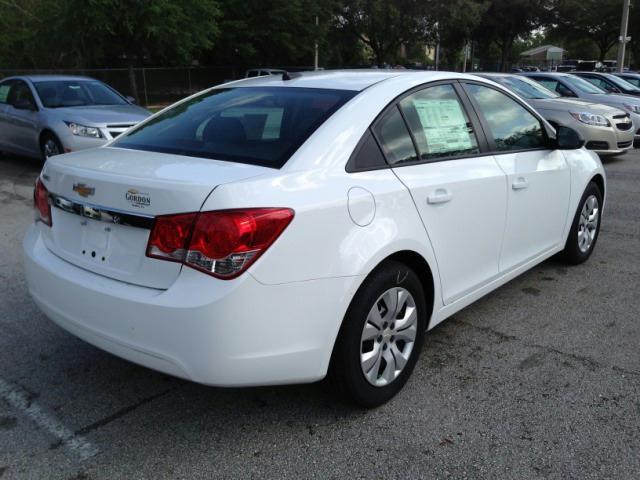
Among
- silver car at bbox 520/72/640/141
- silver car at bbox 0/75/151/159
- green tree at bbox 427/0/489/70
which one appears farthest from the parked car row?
green tree at bbox 427/0/489/70

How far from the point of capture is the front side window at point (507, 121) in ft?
13.0

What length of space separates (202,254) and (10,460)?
126 centimetres

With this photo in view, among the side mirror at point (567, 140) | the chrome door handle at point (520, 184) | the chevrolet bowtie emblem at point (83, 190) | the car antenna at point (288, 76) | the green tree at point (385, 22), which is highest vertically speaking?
the green tree at point (385, 22)

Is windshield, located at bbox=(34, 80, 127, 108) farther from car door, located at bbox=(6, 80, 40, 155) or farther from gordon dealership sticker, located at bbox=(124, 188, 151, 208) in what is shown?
gordon dealership sticker, located at bbox=(124, 188, 151, 208)

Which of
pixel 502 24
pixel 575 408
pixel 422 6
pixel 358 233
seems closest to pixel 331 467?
pixel 358 233

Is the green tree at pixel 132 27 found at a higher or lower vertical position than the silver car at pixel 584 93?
higher

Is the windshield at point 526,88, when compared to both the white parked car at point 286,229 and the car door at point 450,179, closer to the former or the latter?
the white parked car at point 286,229

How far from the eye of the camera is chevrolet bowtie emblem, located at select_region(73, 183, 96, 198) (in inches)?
110

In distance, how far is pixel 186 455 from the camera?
108 inches

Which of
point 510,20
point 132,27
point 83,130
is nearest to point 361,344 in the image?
point 83,130

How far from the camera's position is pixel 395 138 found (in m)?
3.21

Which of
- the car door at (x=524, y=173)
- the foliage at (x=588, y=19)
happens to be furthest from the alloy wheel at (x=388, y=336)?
the foliage at (x=588, y=19)

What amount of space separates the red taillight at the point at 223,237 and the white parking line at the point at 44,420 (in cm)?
100

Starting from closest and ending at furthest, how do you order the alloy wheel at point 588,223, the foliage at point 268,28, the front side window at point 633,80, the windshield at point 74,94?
the alloy wheel at point 588,223 → the windshield at point 74,94 → the front side window at point 633,80 → the foliage at point 268,28
